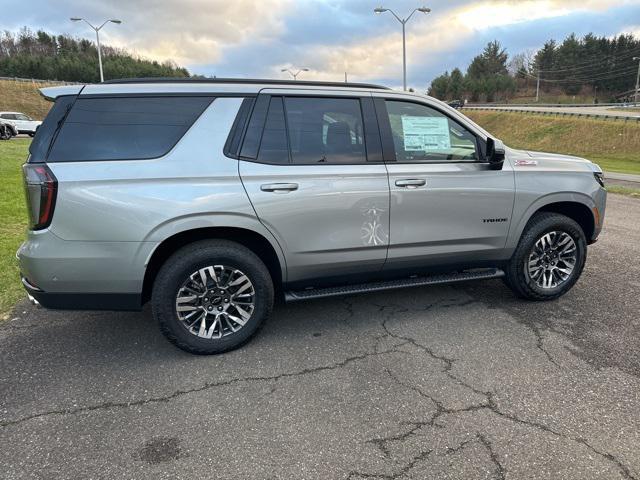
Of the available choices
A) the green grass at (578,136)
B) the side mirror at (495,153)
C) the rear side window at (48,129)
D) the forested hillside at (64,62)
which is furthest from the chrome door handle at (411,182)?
the forested hillside at (64,62)

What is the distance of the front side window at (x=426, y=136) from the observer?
380 centimetres

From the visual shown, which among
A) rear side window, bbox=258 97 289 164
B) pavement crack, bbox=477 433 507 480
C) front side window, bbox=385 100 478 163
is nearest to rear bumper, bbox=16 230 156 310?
rear side window, bbox=258 97 289 164

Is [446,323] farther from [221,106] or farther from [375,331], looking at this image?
[221,106]

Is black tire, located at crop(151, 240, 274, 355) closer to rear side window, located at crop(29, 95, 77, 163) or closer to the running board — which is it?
the running board

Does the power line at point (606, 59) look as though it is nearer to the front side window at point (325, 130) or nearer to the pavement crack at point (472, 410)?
the front side window at point (325, 130)

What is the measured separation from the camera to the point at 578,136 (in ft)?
104

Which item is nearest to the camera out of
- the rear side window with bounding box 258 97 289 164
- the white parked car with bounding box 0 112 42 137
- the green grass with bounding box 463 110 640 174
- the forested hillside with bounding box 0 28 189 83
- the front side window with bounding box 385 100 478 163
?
the rear side window with bounding box 258 97 289 164

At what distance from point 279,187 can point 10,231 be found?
5188 mm

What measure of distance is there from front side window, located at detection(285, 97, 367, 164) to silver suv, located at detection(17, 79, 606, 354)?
11 mm

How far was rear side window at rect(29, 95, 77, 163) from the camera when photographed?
3.04 metres

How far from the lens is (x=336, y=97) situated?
3682 millimetres

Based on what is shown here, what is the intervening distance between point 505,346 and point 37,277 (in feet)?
10.9

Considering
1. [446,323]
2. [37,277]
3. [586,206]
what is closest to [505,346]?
[446,323]

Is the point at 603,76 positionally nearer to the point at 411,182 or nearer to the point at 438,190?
the point at 438,190
